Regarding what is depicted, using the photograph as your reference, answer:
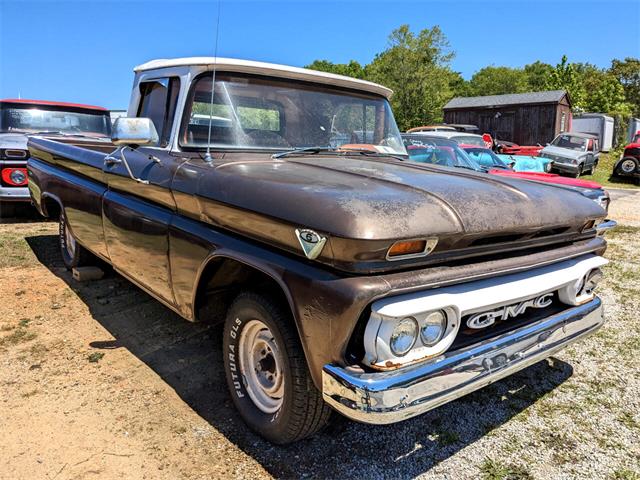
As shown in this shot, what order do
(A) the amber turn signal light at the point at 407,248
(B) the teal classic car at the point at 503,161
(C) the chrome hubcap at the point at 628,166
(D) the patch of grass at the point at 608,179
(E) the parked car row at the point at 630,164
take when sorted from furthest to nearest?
1. (C) the chrome hubcap at the point at 628,166
2. (E) the parked car row at the point at 630,164
3. (D) the patch of grass at the point at 608,179
4. (B) the teal classic car at the point at 503,161
5. (A) the amber turn signal light at the point at 407,248

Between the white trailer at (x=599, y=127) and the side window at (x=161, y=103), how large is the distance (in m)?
34.5

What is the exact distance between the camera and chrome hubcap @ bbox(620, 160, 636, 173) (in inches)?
669

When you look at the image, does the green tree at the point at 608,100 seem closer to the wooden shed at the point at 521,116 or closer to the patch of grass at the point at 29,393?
the wooden shed at the point at 521,116

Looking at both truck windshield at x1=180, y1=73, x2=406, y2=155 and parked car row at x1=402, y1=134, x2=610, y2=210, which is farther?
parked car row at x1=402, y1=134, x2=610, y2=210

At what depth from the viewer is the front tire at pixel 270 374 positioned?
2107mm

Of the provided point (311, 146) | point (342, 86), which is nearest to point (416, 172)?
point (311, 146)

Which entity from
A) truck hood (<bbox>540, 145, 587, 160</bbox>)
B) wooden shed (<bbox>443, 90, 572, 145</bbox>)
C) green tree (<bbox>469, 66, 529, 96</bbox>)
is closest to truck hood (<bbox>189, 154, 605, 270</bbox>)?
truck hood (<bbox>540, 145, 587, 160</bbox>)

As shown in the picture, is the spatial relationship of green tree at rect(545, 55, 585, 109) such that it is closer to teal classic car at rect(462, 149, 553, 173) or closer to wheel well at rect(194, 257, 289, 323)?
teal classic car at rect(462, 149, 553, 173)

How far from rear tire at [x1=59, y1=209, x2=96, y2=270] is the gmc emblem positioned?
12.8ft

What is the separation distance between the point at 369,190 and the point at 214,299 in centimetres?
120

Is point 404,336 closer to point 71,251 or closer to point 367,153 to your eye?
point 367,153

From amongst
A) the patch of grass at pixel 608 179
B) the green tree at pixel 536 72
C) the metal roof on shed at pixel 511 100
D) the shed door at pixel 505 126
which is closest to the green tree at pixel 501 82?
the green tree at pixel 536 72

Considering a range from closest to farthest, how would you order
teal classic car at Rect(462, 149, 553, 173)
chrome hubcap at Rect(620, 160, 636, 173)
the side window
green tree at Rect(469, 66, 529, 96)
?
the side window → teal classic car at Rect(462, 149, 553, 173) → chrome hubcap at Rect(620, 160, 636, 173) → green tree at Rect(469, 66, 529, 96)

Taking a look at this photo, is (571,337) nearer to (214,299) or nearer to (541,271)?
(541,271)
